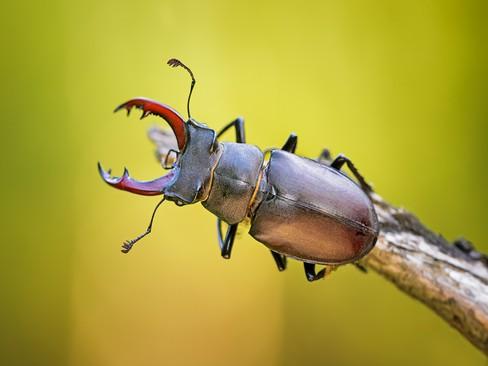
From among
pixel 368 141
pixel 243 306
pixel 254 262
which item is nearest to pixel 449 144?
pixel 368 141

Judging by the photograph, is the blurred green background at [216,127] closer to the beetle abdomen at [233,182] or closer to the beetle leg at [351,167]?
the beetle leg at [351,167]

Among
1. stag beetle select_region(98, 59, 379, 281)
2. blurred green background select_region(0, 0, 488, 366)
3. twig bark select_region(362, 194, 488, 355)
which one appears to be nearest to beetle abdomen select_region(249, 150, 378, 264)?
stag beetle select_region(98, 59, 379, 281)

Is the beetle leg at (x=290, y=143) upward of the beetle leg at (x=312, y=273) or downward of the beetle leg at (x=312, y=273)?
upward

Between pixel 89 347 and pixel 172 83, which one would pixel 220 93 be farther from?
pixel 89 347

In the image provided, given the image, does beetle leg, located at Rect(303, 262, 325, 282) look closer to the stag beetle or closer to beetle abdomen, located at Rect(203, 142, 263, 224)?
the stag beetle

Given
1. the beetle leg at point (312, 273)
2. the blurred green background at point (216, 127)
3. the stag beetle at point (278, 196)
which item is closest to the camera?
the stag beetle at point (278, 196)

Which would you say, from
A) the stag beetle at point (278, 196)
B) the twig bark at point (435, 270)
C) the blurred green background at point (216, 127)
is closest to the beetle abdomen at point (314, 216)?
the stag beetle at point (278, 196)

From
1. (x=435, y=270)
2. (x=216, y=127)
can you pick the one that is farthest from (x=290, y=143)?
(x=216, y=127)
